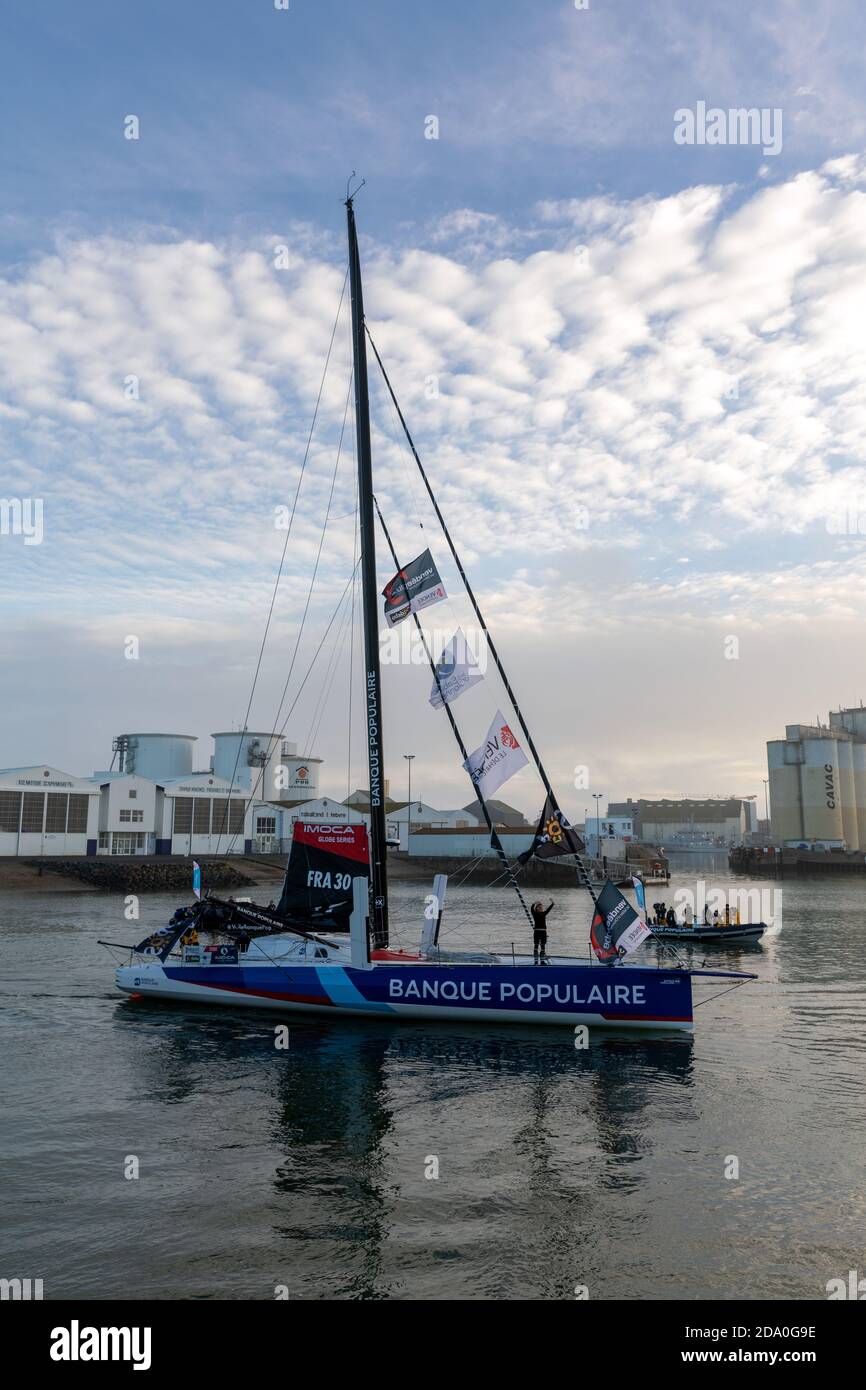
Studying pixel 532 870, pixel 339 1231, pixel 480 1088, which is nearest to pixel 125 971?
pixel 480 1088

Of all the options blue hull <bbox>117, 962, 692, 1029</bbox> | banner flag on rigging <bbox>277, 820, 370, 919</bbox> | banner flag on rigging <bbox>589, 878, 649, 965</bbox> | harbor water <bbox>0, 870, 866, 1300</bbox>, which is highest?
banner flag on rigging <bbox>277, 820, 370, 919</bbox>

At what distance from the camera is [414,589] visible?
78.3 ft

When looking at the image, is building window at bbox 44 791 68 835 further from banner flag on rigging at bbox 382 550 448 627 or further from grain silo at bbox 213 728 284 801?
banner flag on rigging at bbox 382 550 448 627

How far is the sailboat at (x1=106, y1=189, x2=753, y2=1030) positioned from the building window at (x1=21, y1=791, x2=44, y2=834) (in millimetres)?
64721

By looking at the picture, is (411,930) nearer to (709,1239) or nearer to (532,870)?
(709,1239)

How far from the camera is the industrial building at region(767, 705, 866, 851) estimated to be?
149250 millimetres

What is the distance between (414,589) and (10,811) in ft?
235

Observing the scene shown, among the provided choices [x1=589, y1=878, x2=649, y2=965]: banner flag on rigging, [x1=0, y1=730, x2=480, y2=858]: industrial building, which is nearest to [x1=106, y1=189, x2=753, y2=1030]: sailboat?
[x1=589, y1=878, x2=649, y2=965]: banner flag on rigging
